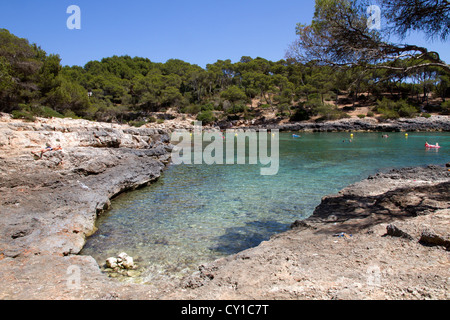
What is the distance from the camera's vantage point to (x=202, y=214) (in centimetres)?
914

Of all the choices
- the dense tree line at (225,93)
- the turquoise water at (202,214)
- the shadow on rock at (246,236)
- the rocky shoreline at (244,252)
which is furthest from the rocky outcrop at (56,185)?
the dense tree line at (225,93)

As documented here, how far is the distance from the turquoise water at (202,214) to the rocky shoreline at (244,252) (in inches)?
33.6

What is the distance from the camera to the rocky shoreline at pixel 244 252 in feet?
11.4

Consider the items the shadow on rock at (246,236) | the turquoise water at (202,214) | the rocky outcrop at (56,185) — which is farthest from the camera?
the shadow on rock at (246,236)

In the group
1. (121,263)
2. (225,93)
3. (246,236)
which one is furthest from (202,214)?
(225,93)

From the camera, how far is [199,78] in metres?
73.3

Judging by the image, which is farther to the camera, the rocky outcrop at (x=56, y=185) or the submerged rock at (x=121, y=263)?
the rocky outcrop at (x=56, y=185)

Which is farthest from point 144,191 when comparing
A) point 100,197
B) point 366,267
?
point 366,267

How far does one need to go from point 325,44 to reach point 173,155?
18.7m

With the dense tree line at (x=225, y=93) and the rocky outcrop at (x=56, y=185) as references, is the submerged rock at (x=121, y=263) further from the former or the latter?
the dense tree line at (x=225, y=93)

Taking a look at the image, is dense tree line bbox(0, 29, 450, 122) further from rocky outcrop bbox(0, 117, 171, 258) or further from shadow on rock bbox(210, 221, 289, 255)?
Answer: shadow on rock bbox(210, 221, 289, 255)

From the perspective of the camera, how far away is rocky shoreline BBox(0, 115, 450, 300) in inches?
137

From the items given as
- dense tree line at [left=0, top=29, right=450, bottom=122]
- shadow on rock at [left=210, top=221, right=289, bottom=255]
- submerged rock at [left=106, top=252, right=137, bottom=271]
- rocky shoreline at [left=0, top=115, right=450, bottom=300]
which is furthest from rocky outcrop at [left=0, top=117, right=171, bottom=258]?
dense tree line at [left=0, top=29, right=450, bottom=122]
